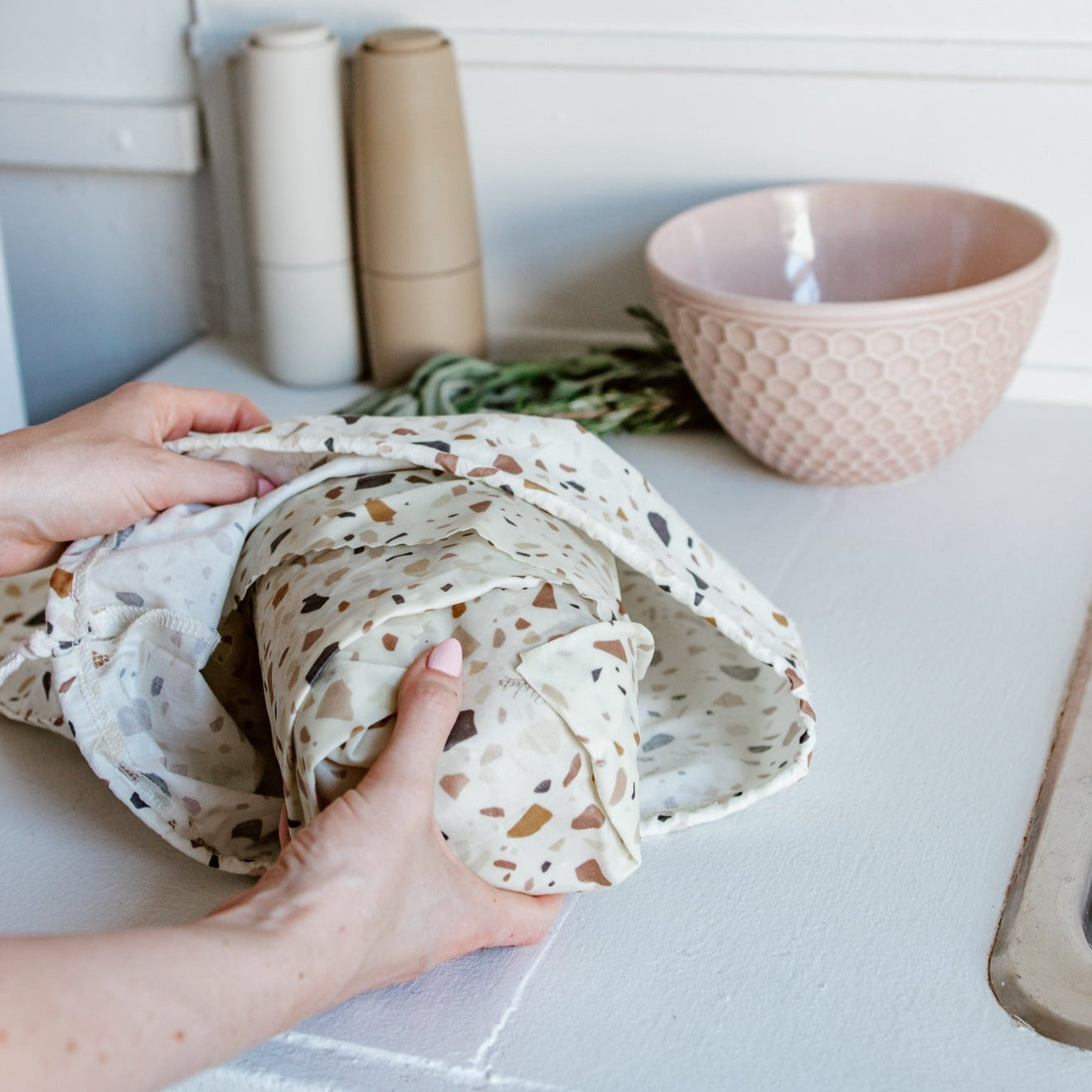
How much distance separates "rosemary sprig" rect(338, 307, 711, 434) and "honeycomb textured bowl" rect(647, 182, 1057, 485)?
0.30 feet

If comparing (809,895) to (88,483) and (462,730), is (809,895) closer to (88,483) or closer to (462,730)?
(462,730)

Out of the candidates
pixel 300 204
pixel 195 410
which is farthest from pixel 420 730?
pixel 300 204

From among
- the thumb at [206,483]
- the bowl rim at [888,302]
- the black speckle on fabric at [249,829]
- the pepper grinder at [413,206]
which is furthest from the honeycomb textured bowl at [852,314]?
the black speckle on fabric at [249,829]

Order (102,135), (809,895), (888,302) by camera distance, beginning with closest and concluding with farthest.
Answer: (809,895) → (888,302) → (102,135)

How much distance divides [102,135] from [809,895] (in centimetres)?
96

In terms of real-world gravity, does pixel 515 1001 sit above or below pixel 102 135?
below

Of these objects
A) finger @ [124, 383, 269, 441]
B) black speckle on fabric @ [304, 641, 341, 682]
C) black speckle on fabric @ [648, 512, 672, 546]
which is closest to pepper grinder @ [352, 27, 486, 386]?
finger @ [124, 383, 269, 441]

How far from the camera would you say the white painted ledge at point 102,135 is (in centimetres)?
115

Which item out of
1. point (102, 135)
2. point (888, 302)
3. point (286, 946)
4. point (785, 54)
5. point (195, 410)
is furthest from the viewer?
point (102, 135)

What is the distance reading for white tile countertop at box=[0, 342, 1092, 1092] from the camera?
47 cm

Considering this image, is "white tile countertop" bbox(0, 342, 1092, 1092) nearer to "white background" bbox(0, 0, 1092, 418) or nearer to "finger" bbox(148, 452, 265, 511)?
"finger" bbox(148, 452, 265, 511)

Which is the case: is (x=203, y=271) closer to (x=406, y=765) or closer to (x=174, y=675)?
(x=174, y=675)

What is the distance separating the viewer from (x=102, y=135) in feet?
3.84

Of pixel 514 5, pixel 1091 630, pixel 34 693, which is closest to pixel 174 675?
pixel 34 693
